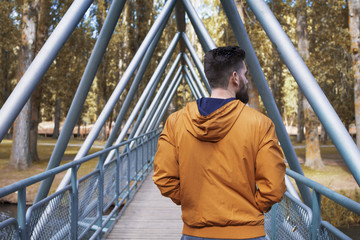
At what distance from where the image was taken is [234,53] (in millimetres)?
1963

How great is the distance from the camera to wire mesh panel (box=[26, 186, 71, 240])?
9.27 ft

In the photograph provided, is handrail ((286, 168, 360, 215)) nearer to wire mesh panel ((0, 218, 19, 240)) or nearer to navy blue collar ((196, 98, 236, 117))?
navy blue collar ((196, 98, 236, 117))

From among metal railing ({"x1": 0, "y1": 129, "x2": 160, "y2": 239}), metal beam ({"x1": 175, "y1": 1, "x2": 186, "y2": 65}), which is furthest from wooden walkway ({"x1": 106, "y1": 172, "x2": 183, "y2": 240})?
metal beam ({"x1": 175, "y1": 1, "x2": 186, "y2": 65})

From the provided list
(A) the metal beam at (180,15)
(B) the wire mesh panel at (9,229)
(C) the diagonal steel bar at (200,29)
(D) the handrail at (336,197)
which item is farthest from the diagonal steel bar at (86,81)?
(A) the metal beam at (180,15)

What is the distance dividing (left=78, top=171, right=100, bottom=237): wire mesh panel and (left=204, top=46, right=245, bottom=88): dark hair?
101 inches

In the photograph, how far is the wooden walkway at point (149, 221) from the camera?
5.38m

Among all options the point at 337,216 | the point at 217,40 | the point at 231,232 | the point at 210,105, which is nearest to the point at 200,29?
the point at 210,105

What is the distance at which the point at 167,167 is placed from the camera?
6.33 ft

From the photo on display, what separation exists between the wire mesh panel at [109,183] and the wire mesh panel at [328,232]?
3400mm

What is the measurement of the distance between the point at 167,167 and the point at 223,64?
0.55 m

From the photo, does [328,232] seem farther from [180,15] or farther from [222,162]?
[180,15]

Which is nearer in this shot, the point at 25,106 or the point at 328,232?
the point at 328,232

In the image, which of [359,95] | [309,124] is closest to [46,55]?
[359,95]

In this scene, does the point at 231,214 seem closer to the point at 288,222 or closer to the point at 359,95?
the point at 288,222
